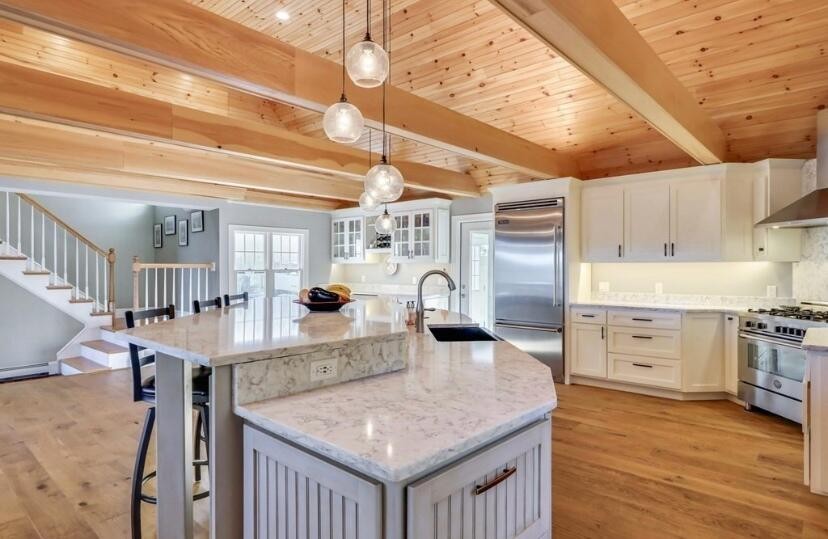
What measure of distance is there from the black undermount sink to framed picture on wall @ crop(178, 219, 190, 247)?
6.13m

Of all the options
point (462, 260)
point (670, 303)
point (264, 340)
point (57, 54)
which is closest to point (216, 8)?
point (57, 54)

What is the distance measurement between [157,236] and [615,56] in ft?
28.2

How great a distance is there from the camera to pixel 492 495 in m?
1.17

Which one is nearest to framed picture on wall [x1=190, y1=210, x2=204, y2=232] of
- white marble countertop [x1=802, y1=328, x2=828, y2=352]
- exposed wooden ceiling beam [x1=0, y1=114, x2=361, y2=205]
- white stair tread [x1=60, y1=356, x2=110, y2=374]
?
exposed wooden ceiling beam [x1=0, y1=114, x2=361, y2=205]

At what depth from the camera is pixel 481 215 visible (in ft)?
20.7

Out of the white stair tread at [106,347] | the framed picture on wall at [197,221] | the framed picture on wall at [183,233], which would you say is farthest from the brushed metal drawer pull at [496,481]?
the framed picture on wall at [183,233]

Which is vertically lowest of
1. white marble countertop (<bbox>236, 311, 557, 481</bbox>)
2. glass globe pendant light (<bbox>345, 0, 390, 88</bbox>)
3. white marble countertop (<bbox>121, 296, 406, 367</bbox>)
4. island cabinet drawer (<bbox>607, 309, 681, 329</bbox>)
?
island cabinet drawer (<bbox>607, 309, 681, 329</bbox>)

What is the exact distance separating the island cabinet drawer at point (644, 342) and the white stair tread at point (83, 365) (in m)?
5.99

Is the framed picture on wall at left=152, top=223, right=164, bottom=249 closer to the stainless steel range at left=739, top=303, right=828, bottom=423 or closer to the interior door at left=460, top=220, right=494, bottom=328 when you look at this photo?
the interior door at left=460, top=220, right=494, bottom=328

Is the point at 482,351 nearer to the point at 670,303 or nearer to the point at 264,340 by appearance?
the point at 264,340

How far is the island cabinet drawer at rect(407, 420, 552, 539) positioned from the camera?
1000mm

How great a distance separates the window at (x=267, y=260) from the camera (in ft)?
22.5

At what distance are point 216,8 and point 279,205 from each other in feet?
11.5

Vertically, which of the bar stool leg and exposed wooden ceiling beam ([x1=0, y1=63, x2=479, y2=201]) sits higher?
exposed wooden ceiling beam ([x1=0, y1=63, x2=479, y2=201])
